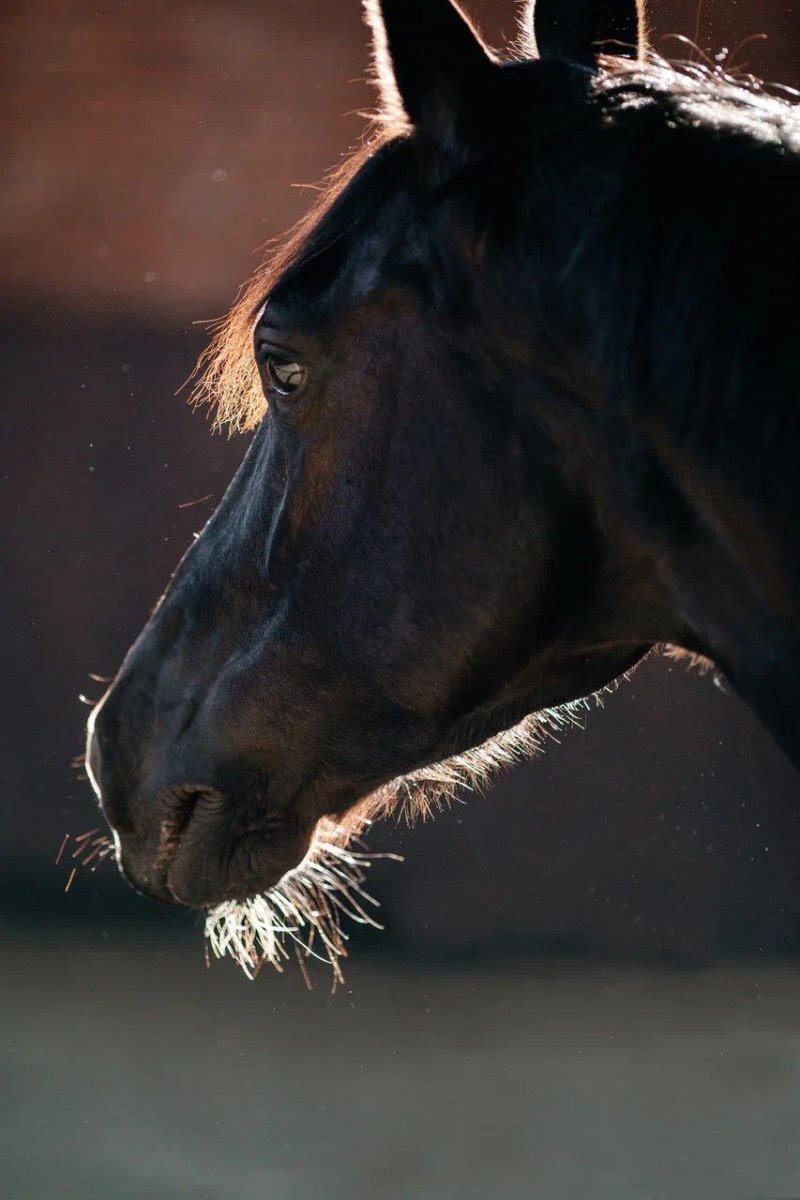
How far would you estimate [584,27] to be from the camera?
3.57 ft

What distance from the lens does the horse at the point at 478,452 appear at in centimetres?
78

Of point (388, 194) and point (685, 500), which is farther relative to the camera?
point (388, 194)

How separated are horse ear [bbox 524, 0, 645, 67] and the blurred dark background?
7.34 ft

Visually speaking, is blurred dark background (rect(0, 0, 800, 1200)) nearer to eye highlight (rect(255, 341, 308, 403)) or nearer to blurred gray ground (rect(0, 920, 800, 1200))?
blurred gray ground (rect(0, 920, 800, 1200))

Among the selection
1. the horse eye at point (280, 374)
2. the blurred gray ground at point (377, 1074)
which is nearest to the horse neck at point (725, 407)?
the horse eye at point (280, 374)

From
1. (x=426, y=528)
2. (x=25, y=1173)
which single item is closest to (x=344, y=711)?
(x=426, y=528)

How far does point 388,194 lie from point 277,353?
14cm

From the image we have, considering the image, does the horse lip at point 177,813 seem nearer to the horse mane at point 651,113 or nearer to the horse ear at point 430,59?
the horse mane at point 651,113

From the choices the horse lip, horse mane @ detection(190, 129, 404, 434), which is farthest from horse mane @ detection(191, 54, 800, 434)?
the horse lip

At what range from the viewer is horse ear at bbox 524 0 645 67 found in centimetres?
108

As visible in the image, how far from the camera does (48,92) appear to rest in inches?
138

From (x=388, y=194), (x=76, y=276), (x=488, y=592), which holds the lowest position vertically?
(x=76, y=276)

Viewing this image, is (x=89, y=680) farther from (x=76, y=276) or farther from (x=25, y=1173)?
(x=25, y=1173)

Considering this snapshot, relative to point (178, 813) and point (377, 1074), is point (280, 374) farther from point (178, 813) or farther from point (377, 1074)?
point (377, 1074)
